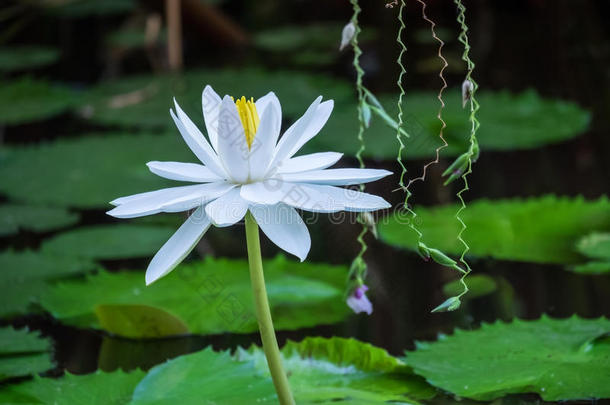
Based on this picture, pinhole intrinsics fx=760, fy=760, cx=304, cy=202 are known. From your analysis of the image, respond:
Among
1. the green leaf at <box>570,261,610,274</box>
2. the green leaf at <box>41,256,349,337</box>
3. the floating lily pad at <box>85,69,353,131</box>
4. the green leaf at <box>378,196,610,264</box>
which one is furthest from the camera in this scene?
the floating lily pad at <box>85,69,353,131</box>

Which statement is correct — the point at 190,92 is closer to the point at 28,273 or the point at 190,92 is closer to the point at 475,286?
Result: the point at 28,273

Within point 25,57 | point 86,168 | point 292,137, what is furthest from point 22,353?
point 25,57

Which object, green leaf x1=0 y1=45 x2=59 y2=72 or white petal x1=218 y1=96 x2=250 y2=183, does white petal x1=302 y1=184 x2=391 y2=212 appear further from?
green leaf x1=0 y1=45 x2=59 y2=72

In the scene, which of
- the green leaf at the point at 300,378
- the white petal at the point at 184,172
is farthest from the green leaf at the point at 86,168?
the white petal at the point at 184,172

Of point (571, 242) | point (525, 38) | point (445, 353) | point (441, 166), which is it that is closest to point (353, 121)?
point (441, 166)

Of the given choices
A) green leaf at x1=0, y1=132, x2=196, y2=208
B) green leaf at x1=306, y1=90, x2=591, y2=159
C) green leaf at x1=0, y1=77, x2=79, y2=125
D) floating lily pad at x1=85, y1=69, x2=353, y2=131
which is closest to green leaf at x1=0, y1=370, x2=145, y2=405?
green leaf at x1=0, y1=132, x2=196, y2=208

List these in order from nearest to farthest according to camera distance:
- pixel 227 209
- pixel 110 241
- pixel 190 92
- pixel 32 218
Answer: pixel 227 209, pixel 110 241, pixel 32 218, pixel 190 92
